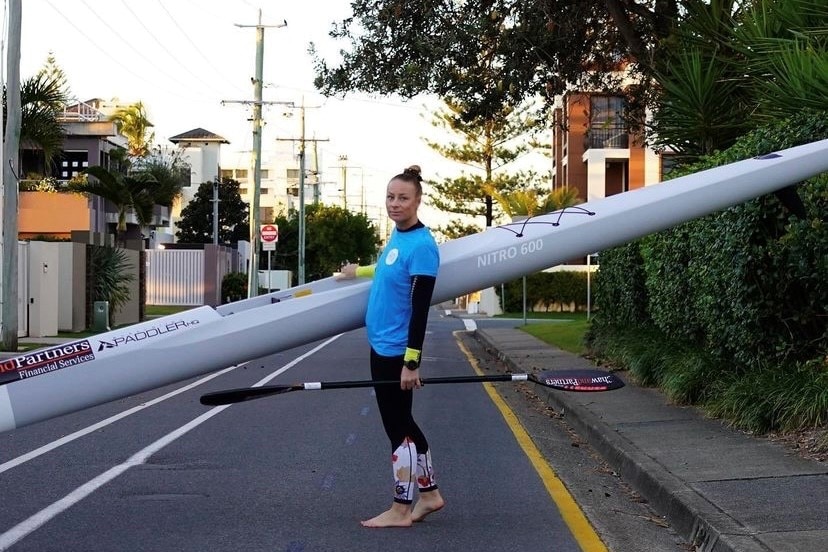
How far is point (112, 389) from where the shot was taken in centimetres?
785

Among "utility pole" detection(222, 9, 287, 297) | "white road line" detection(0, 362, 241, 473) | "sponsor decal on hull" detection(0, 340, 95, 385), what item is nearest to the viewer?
"sponsor decal on hull" detection(0, 340, 95, 385)

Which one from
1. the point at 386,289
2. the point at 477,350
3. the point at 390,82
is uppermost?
the point at 390,82

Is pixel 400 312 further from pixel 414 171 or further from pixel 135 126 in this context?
pixel 135 126

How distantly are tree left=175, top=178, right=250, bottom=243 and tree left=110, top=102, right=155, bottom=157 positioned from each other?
25473mm

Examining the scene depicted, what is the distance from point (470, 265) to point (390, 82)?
15065 millimetres

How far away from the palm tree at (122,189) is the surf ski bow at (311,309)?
35.2 meters

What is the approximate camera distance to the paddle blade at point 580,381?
8125 mm

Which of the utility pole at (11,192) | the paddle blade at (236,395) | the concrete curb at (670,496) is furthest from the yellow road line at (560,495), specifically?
the utility pole at (11,192)

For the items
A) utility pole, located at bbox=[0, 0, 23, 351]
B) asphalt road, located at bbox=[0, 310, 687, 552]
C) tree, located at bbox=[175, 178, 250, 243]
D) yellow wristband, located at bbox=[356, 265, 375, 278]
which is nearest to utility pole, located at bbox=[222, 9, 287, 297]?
utility pole, located at bbox=[0, 0, 23, 351]

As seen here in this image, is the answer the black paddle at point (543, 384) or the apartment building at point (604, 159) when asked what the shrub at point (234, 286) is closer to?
the apartment building at point (604, 159)

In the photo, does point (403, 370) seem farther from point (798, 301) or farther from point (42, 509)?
point (798, 301)

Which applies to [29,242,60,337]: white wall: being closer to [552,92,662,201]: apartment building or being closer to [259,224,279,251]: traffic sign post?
[259,224,279,251]: traffic sign post

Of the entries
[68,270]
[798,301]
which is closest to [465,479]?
[798,301]

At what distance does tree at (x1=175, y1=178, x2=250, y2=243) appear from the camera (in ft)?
357
